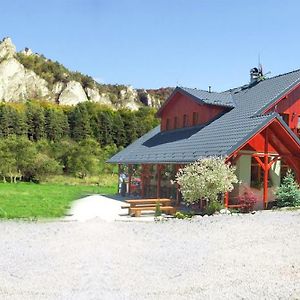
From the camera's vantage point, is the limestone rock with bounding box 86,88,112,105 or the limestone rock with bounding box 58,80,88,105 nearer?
the limestone rock with bounding box 58,80,88,105

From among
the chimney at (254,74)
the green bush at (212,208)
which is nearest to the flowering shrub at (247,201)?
the green bush at (212,208)

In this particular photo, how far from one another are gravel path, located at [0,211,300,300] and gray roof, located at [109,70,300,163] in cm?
492

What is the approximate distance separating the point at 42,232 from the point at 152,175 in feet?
44.1

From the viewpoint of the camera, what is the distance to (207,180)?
49.3 ft

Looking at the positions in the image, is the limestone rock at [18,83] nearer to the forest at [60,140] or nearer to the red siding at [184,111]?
the forest at [60,140]

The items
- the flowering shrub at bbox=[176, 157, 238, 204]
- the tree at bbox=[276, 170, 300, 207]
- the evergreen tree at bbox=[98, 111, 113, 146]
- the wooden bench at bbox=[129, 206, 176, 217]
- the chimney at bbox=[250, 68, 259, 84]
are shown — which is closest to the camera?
the flowering shrub at bbox=[176, 157, 238, 204]

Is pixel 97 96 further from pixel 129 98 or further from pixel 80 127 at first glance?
pixel 80 127

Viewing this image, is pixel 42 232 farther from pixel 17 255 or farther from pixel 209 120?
pixel 209 120

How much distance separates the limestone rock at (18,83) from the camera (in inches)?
5089

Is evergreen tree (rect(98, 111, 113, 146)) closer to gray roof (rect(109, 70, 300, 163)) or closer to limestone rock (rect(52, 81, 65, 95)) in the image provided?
gray roof (rect(109, 70, 300, 163))

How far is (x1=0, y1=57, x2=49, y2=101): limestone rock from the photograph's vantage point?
5089 inches

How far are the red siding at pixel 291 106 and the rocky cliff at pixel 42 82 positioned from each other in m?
117

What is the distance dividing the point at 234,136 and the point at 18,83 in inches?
4827

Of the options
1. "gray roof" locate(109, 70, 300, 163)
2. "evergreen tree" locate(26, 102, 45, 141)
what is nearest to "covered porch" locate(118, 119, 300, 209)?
"gray roof" locate(109, 70, 300, 163)
